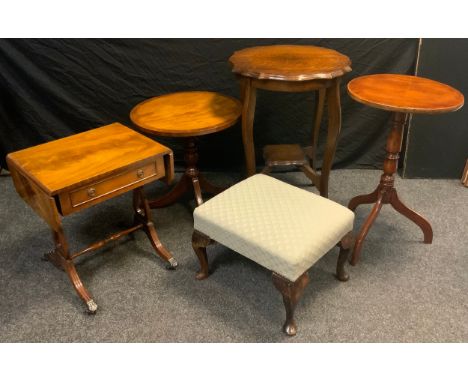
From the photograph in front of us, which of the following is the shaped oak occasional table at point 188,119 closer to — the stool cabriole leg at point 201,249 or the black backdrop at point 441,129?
the stool cabriole leg at point 201,249

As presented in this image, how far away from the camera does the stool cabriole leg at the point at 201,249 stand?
2.11 metres

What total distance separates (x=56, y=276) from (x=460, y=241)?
88.5 inches

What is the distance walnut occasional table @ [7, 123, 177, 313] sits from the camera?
1856 millimetres

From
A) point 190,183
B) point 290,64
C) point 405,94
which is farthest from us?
point 190,183

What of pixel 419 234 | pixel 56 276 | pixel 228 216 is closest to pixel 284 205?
pixel 228 216

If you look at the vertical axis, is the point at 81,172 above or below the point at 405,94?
below

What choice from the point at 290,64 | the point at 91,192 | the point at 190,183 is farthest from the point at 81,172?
the point at 290,64

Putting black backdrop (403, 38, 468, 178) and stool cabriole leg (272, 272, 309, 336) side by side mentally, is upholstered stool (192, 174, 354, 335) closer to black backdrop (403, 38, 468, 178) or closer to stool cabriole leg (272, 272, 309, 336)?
stool cabriole leg (272, 272, 309, 336)

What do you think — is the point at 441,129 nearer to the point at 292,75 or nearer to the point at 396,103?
the point at 396,103

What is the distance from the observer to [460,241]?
252 cm

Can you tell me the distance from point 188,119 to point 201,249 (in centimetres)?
73

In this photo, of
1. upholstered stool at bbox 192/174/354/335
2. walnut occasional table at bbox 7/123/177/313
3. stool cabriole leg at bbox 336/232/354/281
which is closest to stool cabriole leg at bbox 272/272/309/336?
upholstered stool at bbox 192/174/354/335

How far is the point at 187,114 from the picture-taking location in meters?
2.49

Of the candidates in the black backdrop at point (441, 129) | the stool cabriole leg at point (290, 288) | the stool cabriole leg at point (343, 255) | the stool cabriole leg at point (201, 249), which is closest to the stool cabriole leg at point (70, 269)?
the stool cabriole leg at point (201, 249)
